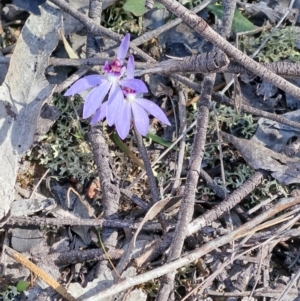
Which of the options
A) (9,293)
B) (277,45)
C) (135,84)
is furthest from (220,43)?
(9,293)

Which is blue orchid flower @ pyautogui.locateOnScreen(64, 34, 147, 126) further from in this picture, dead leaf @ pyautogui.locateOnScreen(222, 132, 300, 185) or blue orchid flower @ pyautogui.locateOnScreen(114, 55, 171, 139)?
dead leaf @ pyautogui.locateOnScreen(222, 132, 300, 185)

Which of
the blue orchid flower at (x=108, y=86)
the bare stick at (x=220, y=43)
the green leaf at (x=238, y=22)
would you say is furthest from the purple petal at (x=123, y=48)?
the green leaf at (x=238, y=22)

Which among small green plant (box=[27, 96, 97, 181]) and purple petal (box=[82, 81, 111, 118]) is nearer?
purple petal (box=[82, 81, 111, 118])

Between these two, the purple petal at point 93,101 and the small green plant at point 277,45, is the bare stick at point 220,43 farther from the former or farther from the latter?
the small green plant at point 277,45

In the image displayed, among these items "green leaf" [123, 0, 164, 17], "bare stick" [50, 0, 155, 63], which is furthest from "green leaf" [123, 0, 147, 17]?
"bare stick" [50, 0, 155, 63]

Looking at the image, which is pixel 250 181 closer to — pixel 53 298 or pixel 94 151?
pixel 94 151

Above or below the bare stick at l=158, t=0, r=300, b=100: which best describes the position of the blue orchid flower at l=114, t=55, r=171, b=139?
below
